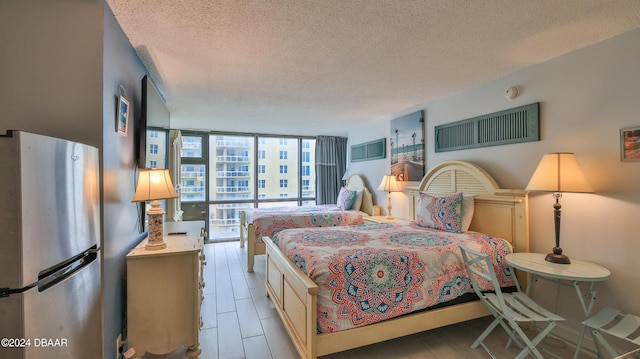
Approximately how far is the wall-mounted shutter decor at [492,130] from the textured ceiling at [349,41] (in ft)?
1.28

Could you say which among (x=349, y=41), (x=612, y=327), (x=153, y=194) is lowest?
(x=612, y=327)

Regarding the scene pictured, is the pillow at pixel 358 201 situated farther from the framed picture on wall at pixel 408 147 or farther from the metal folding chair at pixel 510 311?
the metal folding chair at pixel 510 311

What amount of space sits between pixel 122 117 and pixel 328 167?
15.4ft

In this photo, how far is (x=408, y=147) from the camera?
4094mm

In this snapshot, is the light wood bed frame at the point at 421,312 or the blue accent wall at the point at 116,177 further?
the light wood bed frame at the point at 421,312

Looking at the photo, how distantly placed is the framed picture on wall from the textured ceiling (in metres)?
0.57

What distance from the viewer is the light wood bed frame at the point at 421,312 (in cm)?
183

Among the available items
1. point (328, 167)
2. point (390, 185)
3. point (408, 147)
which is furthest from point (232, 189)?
point (408, 147)

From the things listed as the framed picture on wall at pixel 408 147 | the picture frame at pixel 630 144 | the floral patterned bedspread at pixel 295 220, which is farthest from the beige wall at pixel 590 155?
the floral patterned bedspread at pixel 295 220

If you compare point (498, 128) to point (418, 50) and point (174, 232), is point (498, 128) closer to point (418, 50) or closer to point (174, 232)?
point (418, 50)

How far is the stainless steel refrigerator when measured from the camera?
974mm

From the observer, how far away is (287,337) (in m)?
2.30

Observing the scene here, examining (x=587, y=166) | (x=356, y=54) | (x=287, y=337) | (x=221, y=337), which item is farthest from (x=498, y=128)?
(x=221, y=337)

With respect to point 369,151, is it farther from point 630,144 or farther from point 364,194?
point 630,144
